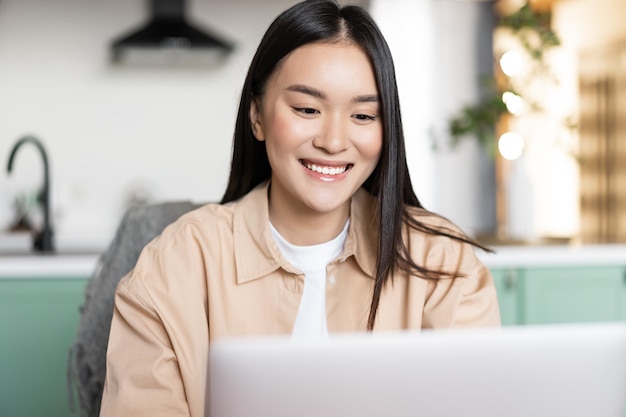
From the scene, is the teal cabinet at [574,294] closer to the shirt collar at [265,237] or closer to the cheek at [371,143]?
the shirt collar at [265,237]

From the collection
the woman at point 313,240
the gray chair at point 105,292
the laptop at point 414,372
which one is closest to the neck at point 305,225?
the woman at point 313,240

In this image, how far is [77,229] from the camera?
4695 mm

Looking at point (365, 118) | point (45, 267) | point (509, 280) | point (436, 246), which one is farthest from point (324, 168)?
point (509, 280)

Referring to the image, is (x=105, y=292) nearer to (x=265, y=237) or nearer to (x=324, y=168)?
(x=265, y=237)

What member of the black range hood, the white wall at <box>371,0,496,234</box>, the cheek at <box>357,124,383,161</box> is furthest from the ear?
the white wall at <box>371,0,496,234</box>

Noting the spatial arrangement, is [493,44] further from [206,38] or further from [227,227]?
[227,227]

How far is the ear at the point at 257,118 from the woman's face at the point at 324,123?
69 mm

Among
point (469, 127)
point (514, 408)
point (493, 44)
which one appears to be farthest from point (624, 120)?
point (514, 408)

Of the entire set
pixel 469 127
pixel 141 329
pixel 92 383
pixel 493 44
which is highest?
pixel 493 44

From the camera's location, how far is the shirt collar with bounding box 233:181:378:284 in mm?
1466

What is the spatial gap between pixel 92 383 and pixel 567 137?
3503 millimetres

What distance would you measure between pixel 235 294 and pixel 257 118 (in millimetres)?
344

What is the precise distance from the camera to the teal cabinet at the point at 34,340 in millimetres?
2664

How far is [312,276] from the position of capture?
4.95 ft
